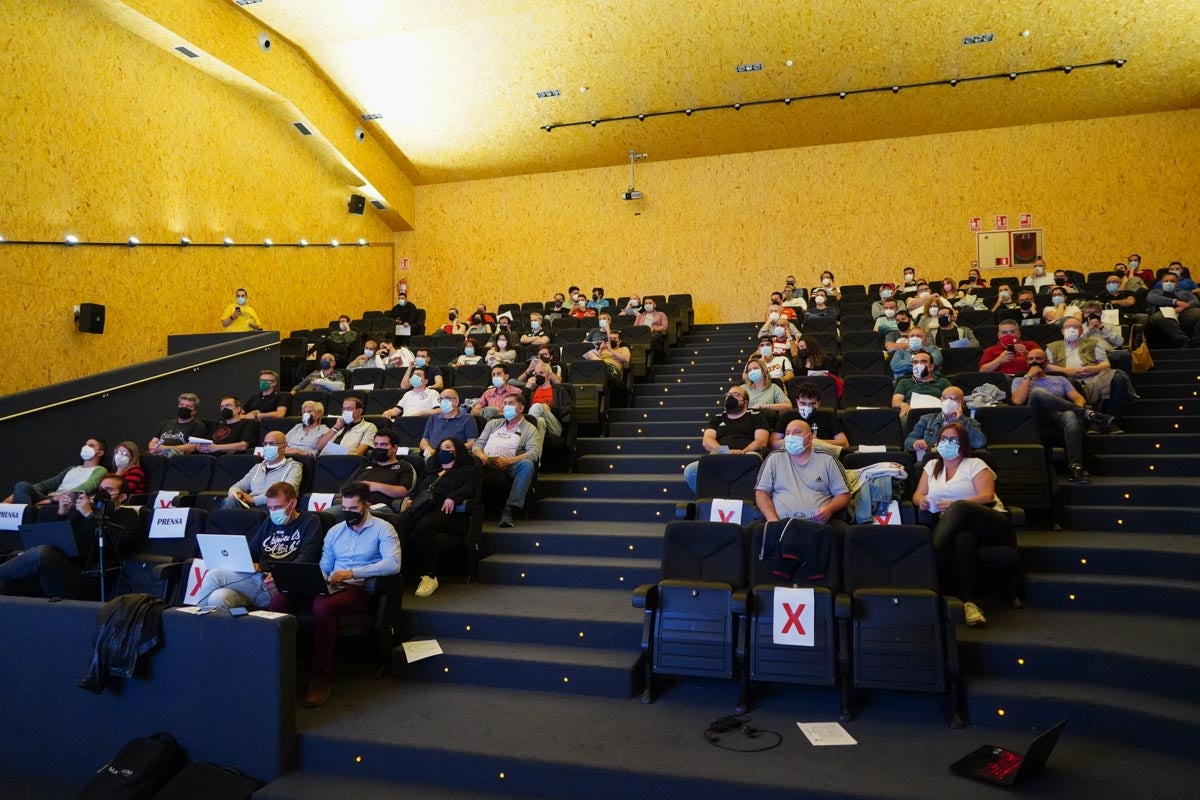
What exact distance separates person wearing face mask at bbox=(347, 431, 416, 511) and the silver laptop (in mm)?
1067

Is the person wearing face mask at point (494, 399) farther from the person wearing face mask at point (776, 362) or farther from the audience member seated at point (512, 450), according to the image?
the person wearing face mask at point (776, 362)

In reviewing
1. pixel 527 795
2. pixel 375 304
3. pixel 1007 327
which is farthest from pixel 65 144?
pixel 1007 327

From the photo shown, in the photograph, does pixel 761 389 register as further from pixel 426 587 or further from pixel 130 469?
pixel 130 469

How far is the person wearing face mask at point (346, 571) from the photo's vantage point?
14.1ft

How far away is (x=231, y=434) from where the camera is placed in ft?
25.0

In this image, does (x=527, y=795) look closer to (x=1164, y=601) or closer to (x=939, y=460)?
(x=939, y=460)

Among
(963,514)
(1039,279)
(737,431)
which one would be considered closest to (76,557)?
(737,431)

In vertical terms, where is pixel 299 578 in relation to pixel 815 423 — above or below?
below

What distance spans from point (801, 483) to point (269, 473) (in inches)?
156

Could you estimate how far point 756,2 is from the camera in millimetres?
10852

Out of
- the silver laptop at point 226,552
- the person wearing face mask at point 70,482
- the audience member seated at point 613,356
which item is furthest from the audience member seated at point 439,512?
the audience member seated at point 613,356

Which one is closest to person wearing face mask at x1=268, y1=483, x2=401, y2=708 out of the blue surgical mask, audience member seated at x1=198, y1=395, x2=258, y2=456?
audience member seated at x1=198, y1=395, x2=258, y2=456

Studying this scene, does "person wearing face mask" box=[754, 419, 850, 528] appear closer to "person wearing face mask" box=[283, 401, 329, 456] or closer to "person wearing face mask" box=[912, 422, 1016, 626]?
"person wearing face mask" box=[912, 422, 1016, 626]

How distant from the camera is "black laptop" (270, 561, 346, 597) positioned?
4.36 metres
